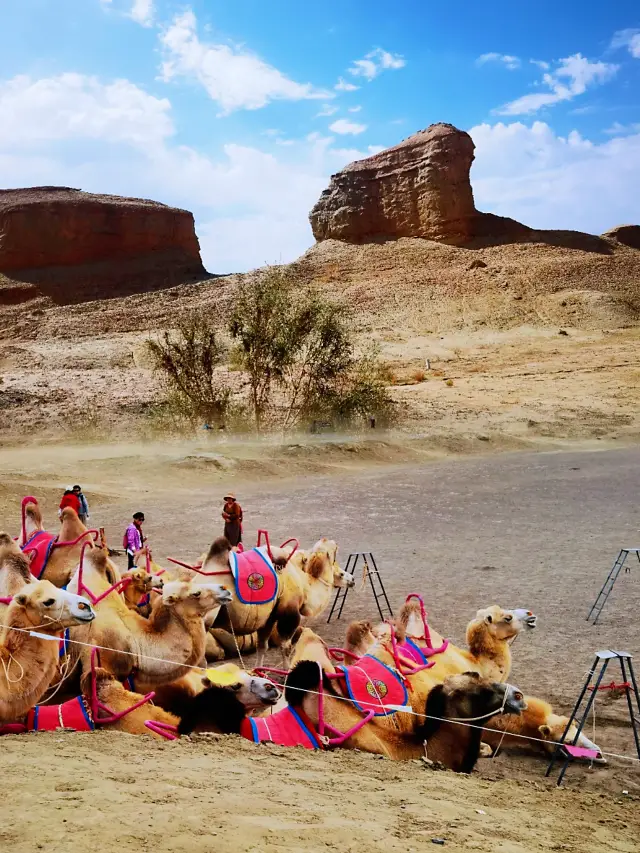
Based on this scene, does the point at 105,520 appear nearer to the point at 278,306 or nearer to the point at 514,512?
the point at 514,512

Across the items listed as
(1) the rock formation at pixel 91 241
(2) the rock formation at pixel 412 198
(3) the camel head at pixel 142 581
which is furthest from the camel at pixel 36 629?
(2) the rock formation at pixel 412 198

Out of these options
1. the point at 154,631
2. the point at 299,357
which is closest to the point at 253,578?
the point at 154,631

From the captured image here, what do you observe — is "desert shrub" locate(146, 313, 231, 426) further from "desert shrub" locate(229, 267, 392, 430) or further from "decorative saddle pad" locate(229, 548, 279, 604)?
"decorative saddle pad" locate(229, 548, 279, 604)

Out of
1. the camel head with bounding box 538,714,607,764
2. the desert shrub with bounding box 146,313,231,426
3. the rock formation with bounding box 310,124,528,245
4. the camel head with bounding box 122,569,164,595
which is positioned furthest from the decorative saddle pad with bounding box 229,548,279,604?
the rock formation with bounding box 310,124,528,245

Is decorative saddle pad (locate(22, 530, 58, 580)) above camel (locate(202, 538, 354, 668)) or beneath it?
above

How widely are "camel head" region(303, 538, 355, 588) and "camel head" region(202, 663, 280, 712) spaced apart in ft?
10.8

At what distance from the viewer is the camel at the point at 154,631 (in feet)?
19.5

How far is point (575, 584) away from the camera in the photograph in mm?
11047

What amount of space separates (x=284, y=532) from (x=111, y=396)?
2309 centimetres

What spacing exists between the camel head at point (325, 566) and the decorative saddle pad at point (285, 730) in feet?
11.5

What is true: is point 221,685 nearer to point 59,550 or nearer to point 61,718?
point 61,718

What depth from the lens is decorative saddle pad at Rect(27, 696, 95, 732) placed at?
17.4ft

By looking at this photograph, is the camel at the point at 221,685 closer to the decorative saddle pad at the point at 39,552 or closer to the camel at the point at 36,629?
the camel at the point at 36,629

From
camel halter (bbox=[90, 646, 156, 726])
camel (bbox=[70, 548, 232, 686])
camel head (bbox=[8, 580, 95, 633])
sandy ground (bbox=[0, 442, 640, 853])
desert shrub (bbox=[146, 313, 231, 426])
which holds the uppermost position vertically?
desert shrub (bbox=[146, 313, 231, 426])
